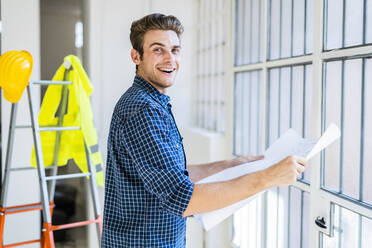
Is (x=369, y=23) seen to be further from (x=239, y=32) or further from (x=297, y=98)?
(x=239, y=32)

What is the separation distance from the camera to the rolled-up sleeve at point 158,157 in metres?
1.11

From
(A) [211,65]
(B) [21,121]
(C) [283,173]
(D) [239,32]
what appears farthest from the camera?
(A) [211,65]

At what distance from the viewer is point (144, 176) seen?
1.16 metres

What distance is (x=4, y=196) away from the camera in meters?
2.43

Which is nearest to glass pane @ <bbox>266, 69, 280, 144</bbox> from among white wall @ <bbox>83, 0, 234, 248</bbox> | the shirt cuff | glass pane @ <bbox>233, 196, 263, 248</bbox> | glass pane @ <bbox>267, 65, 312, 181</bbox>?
glass pane @ <bbox>267, 65, 312, 181</bbox>

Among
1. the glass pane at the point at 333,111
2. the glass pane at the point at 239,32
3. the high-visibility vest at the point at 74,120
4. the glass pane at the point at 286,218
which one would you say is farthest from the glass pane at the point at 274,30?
the high-visibility vest at the point at 74,120

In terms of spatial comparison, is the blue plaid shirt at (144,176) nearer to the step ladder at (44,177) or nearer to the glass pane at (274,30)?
the step ladder at (44,177)

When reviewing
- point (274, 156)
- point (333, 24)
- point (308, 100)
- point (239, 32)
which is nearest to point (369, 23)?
point (333, 24)

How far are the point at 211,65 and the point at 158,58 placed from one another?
2.33 m

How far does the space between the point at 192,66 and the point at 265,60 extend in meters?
1.84

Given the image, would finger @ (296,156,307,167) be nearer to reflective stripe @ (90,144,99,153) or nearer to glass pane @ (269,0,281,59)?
glass pane @ (269,0,281,59)

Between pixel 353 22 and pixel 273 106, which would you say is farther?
pixel 273 106

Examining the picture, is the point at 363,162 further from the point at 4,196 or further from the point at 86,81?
the point at 4,196

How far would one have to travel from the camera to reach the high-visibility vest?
236 cm
